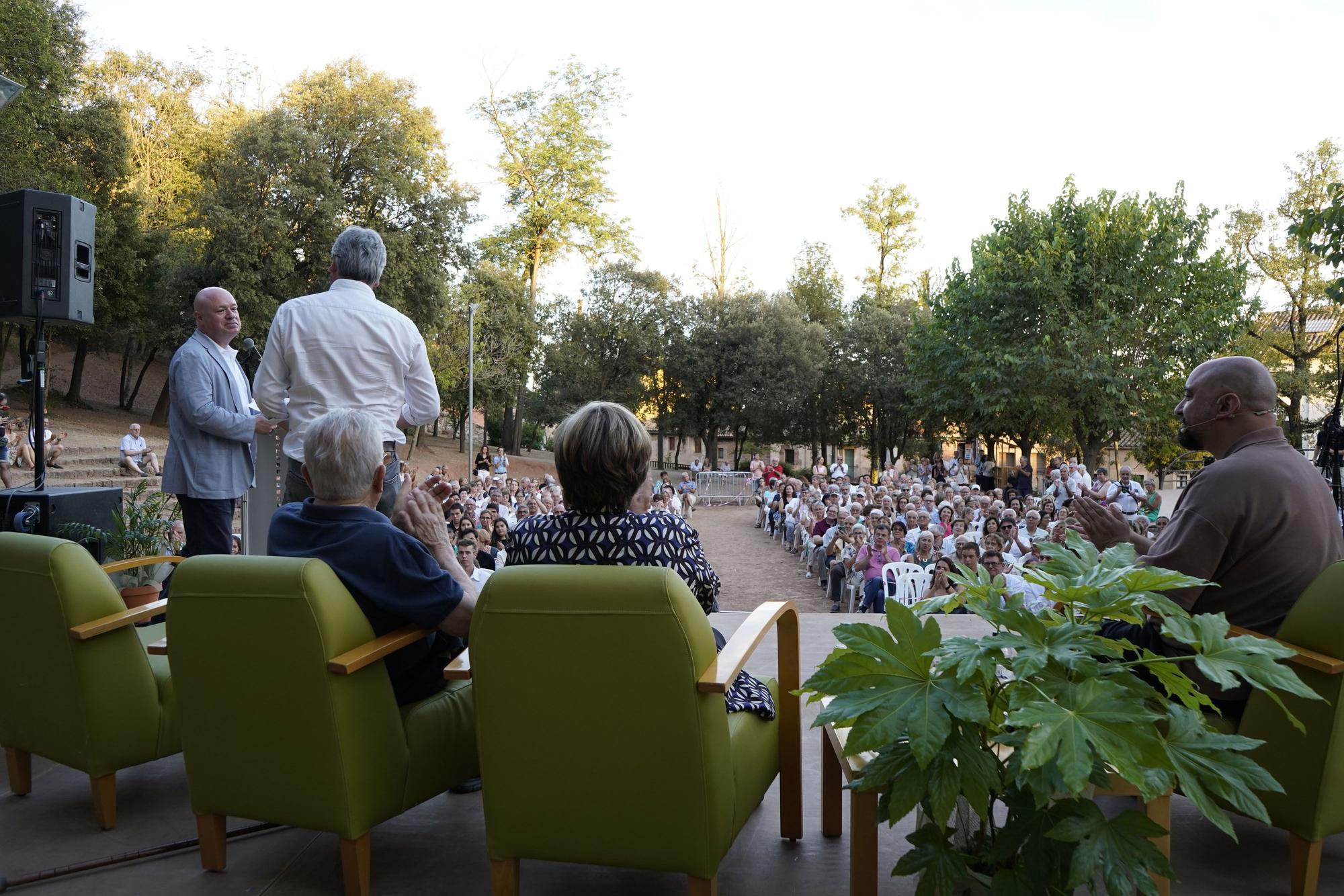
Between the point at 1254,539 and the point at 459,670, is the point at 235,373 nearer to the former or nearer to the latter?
the point at 459,670

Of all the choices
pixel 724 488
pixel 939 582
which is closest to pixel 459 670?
pixel 939 582

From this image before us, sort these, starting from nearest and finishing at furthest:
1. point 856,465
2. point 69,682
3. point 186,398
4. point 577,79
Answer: point 69,682 < point 186,398 < point 577,79 < point 856,465

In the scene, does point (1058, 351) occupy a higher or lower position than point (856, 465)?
higher

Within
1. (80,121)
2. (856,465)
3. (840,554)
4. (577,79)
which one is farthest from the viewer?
(856,465)

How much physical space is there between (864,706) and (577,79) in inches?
1356

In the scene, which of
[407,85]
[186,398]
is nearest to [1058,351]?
[407,85]

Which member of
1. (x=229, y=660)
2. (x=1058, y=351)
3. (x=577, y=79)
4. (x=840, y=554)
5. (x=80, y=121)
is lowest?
(x=840, y=554)

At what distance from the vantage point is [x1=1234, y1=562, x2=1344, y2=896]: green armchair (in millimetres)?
1971

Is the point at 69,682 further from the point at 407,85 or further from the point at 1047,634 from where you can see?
the point at 407,85

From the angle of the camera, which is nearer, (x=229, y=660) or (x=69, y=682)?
(x=229, y=660)

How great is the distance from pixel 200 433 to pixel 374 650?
205 centimetres

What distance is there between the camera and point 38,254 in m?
4.50

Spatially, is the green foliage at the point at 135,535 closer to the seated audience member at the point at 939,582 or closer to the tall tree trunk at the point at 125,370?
the seated audience member at the point at 939,582

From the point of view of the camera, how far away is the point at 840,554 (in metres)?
11.0
